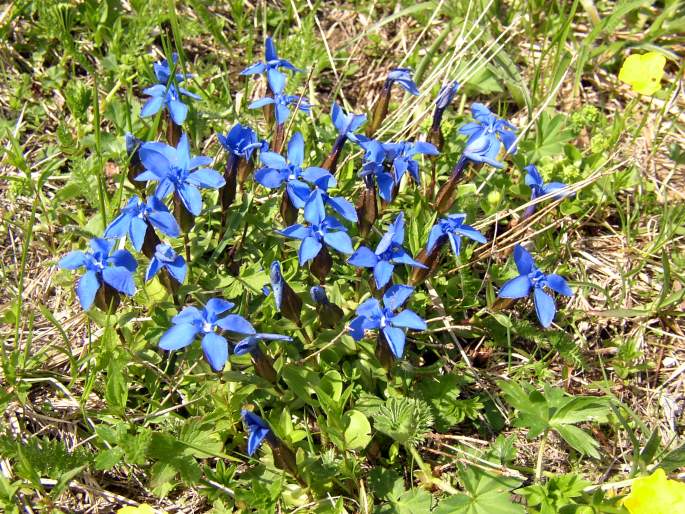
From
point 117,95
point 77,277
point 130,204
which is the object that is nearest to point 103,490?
point 77,277

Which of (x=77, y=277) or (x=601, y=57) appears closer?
(x=77, y=277)

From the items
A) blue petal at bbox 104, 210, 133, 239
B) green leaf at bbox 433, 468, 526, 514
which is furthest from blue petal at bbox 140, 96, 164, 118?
green leaf at bbox 433, 468, 526, 514

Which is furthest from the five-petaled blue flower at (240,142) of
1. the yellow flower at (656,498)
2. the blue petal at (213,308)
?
the yellow flower at (656,498)

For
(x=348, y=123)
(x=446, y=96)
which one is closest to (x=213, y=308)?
(x=348, y=123)

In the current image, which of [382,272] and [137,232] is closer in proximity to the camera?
[137,232]

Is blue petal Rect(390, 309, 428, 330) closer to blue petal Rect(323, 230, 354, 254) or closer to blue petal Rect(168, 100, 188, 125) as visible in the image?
blue petal Rect(323, 230, 354, 254)

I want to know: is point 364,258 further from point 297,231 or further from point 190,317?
point 190,317

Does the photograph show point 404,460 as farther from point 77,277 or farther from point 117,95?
point 117,95

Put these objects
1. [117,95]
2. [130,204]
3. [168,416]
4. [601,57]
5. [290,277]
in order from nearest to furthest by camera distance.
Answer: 1. [130,204]
2. [168,416]
3. [290,277]
4. [117,95]
5. [601,57]

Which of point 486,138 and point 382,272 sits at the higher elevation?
point 486,138
